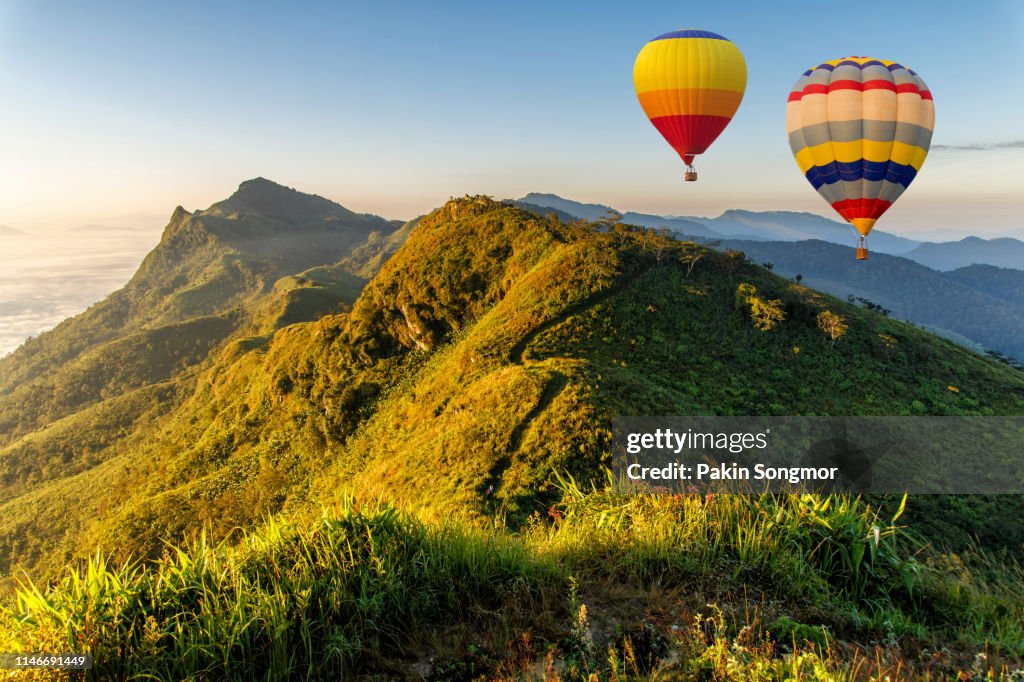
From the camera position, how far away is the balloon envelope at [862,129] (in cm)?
2653

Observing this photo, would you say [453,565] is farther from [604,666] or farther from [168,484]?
[168,484]

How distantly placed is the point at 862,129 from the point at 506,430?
24.9 m

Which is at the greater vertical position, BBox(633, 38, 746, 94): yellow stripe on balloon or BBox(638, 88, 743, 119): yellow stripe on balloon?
BBox(633, 38, 746, 94): yellow stripe on balloon

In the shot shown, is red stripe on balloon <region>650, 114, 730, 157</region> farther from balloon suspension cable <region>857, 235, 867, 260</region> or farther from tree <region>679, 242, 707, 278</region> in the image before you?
balloon suspension cable <region>857, 235, 867, 260</region>

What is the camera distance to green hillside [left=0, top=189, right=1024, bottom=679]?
16.4 feet

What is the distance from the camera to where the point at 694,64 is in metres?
28.6

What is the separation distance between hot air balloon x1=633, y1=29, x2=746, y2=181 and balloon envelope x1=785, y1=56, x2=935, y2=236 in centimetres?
388

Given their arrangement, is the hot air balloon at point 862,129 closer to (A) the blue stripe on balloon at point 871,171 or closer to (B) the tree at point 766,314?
(A) the blue stripe on balloon at point 871,171

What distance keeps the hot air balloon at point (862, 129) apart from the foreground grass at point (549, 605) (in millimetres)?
28095

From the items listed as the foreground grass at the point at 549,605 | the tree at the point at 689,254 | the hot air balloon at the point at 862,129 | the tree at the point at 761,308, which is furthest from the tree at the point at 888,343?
the foreground grass at the point at 549,605

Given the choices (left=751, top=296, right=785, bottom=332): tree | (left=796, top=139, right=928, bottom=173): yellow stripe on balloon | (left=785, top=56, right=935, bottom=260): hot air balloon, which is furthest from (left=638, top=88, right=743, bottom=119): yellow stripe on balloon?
(left=751, top=296, right=785, bottom=332): tree

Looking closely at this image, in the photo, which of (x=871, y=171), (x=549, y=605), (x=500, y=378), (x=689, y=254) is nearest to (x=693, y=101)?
(x=871, y=171)

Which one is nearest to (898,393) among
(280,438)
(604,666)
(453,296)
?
(453,296)

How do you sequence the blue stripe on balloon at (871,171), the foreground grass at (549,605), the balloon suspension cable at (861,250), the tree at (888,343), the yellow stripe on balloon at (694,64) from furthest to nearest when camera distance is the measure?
1. the tree at (888,343)
2. the yellow stripe on balloon at (694,64)
3. the balloon suspension cable at (861,250)
4. the blue stripe on balloon at (871,171)
5. the foreground grass at (549,605)
